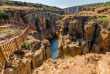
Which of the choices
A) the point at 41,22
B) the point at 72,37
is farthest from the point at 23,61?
the point at 41,22

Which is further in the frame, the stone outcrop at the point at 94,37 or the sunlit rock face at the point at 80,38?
the stone outcrop at the point at 94,37

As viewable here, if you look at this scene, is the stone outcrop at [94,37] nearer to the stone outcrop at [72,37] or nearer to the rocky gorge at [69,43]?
the rocky gorge at [69,43]

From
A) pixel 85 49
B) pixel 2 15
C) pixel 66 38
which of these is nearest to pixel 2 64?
pixel 66 38

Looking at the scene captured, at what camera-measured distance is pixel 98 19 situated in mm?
13852

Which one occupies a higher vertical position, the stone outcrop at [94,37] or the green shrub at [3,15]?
the green shrub at [3,15]

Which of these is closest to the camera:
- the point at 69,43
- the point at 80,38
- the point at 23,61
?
the point at 23,61

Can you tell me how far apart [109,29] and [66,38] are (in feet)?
26.7

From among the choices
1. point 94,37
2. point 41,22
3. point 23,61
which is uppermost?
point 41,22

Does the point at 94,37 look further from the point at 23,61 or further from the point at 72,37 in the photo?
the point at 23,61

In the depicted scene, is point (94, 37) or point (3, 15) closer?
point (94, 37)

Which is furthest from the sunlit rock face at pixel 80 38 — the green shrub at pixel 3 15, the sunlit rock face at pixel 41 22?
the sunlit rock face at pixel 41 22

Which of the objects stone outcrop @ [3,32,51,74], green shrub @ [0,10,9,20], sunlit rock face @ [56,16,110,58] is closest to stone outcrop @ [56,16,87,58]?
A: sunlit rock face @ [56,16,110,58]

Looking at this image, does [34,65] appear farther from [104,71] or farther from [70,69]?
[104,71]

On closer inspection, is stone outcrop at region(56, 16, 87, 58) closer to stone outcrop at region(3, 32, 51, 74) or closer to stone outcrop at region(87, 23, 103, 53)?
stone outcrop at region(87, 23, 103, 53)
